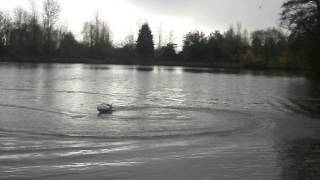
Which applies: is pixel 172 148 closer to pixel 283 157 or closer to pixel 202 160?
pixel 202 160

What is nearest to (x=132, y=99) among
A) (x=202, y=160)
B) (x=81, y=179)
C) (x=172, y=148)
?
(x=172, y=148)

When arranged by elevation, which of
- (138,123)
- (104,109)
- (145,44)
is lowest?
(138,123)

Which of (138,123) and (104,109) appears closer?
(138,123)

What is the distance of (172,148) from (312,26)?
47641 millimetres

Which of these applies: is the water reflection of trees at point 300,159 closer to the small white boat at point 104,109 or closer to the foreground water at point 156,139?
the foreground water at point 156,139

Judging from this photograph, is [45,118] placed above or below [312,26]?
below

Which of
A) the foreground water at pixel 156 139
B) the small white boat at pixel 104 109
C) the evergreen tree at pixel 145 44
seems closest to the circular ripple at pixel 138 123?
the foreground water at pixel 156 139

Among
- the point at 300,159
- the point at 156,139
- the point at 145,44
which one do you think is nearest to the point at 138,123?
the point at 156,139

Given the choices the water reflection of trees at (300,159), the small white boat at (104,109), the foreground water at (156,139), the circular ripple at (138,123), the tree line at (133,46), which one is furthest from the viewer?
the tree line at (133,46)

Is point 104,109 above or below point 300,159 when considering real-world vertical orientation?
above

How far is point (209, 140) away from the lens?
1917 cm

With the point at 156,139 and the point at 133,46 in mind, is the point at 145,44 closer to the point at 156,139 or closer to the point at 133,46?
the point at 133,46

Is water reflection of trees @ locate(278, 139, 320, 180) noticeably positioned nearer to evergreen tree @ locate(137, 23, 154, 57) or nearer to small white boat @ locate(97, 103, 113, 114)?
small white boat @ locate(97, 103, 113, 114)

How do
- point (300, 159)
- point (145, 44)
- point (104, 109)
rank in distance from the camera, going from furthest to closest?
point (145, 44) → point (104, 109) → point (300, 159)
